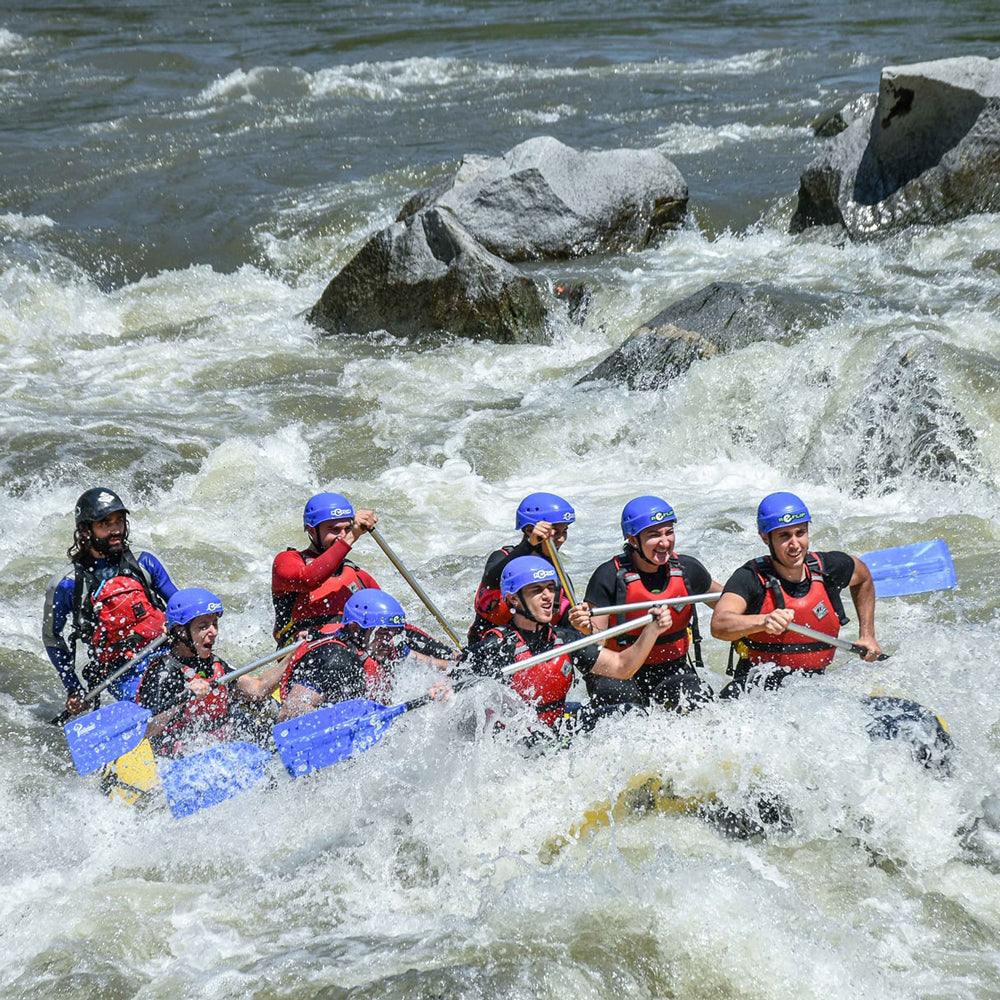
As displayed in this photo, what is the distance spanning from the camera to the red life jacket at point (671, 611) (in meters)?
5.14

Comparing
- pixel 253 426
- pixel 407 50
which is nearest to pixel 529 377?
pixel 253 426

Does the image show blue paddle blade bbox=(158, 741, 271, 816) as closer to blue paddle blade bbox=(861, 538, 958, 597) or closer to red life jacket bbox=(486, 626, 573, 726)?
red life jacket bbox=(486, 626, 573, 726)

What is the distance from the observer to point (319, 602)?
5848mm

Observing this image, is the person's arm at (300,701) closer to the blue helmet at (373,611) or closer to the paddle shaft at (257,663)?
the paddle shaft at (257,663)

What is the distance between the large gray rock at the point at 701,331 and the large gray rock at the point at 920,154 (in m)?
2.79

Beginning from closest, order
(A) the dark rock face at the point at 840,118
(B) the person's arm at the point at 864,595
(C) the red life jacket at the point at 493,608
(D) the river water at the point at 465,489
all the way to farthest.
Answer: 1. (D) the river water at the point at 465,489
2. (B) the person's arm at the point at 864,595
3. (C) the red life jacket at the point at 493,608
4. (A) the dark rock face at the point at 840,118

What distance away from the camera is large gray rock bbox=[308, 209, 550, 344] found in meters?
10.8

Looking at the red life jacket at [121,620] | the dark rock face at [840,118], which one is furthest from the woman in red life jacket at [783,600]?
the dark rock face at [840,118]

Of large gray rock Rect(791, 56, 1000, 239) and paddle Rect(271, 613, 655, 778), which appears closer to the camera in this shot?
paddle Rect(271, 613, 655, 778)

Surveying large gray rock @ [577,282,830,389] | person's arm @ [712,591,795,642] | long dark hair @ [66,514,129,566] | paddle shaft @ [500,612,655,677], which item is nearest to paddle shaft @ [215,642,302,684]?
long dark hair @ [66,514,129,566]

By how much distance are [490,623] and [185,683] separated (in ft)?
4.48

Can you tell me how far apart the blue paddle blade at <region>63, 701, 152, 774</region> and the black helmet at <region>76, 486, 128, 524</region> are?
889 mm

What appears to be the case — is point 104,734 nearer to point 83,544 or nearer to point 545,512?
point 83,544

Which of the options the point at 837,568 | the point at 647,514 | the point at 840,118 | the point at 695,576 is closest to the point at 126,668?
the point at 647,514
